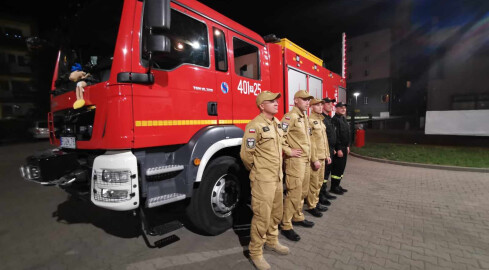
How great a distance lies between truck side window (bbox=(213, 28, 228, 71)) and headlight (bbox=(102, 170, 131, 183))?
1.75 m

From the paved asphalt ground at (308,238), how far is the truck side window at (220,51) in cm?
197

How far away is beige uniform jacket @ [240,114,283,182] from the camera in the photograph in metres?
2.60

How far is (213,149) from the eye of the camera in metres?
3.03

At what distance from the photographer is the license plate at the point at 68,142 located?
2.88 m

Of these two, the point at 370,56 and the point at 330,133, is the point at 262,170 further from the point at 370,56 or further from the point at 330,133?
the point at 370,56

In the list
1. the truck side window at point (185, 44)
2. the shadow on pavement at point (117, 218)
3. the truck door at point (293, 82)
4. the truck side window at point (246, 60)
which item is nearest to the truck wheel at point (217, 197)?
the shadow on pavement at point (117, 218)

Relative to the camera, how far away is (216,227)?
3.27 meters

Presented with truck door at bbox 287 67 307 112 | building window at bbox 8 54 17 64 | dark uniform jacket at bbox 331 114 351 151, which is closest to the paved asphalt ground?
dark uniform jacket at bbox 331 114 351 151

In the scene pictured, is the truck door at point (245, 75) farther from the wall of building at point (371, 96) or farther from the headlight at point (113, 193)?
the wall of building at point (371, 96)

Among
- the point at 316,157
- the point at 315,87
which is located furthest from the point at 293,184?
the point at 315,87

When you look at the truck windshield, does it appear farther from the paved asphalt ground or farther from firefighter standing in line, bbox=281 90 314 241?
firefighter standing in line, bbox=281 90 314 241

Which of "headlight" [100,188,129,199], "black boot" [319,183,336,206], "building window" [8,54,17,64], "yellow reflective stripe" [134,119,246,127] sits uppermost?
"building window" [8,54,17,64]

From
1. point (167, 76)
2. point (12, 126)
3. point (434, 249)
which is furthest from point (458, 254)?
point (12, 126)

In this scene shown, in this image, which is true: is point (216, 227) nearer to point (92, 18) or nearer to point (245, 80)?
point (245, 80)
